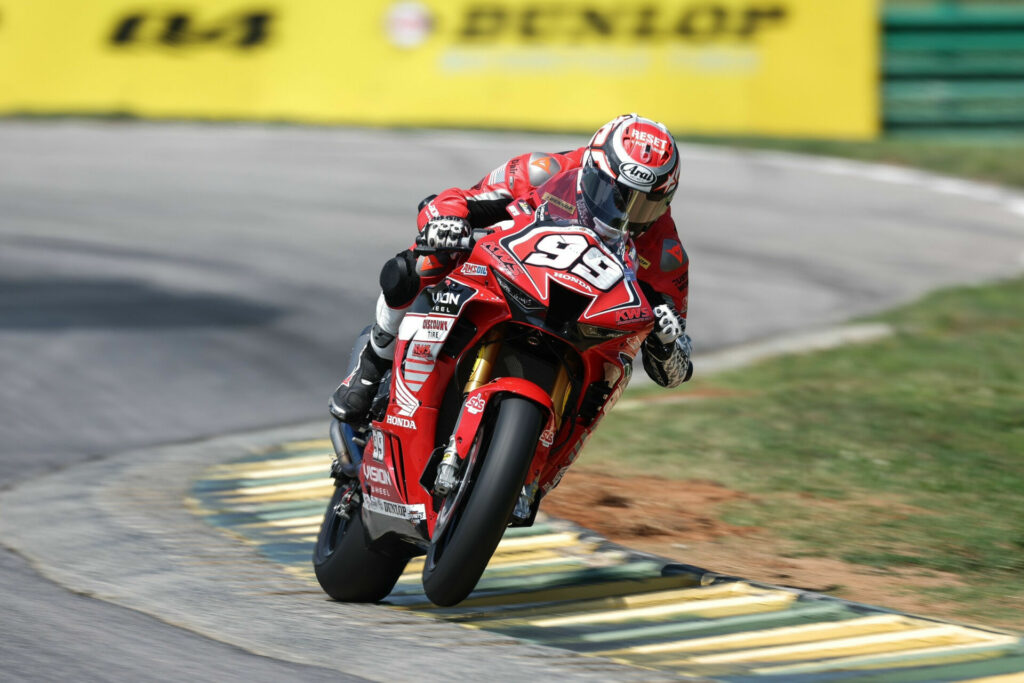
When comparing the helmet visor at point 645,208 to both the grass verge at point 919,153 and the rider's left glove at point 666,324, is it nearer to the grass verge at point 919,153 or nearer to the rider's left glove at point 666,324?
the rider's left glove at point 666,324

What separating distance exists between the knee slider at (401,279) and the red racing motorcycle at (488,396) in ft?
0.25

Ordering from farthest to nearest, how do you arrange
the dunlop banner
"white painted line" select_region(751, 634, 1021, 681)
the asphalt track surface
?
the dunlop banner < the asphalt track surface < "white painted line" select_region(751, 634, 1021, 681)

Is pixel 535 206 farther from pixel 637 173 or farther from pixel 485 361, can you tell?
pixel 485 361

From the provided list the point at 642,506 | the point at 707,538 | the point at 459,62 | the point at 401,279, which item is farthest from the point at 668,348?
the point at 459,62

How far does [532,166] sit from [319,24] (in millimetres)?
12948

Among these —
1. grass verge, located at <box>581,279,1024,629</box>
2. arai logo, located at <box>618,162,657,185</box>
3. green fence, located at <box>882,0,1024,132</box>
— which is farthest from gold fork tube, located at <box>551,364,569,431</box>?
green fence, located at <box>882,0,1024,132</box>

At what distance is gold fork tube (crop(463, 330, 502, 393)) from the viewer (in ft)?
15.4

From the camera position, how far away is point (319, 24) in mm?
17562

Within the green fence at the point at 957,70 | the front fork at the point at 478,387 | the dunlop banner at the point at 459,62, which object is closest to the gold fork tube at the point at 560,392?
the front fork at the point at 478,387

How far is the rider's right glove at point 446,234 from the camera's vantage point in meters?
4.86

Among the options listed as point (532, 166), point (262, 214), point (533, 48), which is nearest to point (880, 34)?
point (533, 48)

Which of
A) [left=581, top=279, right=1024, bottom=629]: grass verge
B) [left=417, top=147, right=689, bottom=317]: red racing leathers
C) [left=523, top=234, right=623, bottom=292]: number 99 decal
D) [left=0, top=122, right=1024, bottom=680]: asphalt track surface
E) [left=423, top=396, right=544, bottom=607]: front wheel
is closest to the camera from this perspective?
[left=423, top=396, right=544, bottom=607]: front wheel

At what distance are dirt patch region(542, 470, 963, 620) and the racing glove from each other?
84 cm

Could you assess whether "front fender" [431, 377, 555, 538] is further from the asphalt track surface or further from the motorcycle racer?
the asphalt track surface
